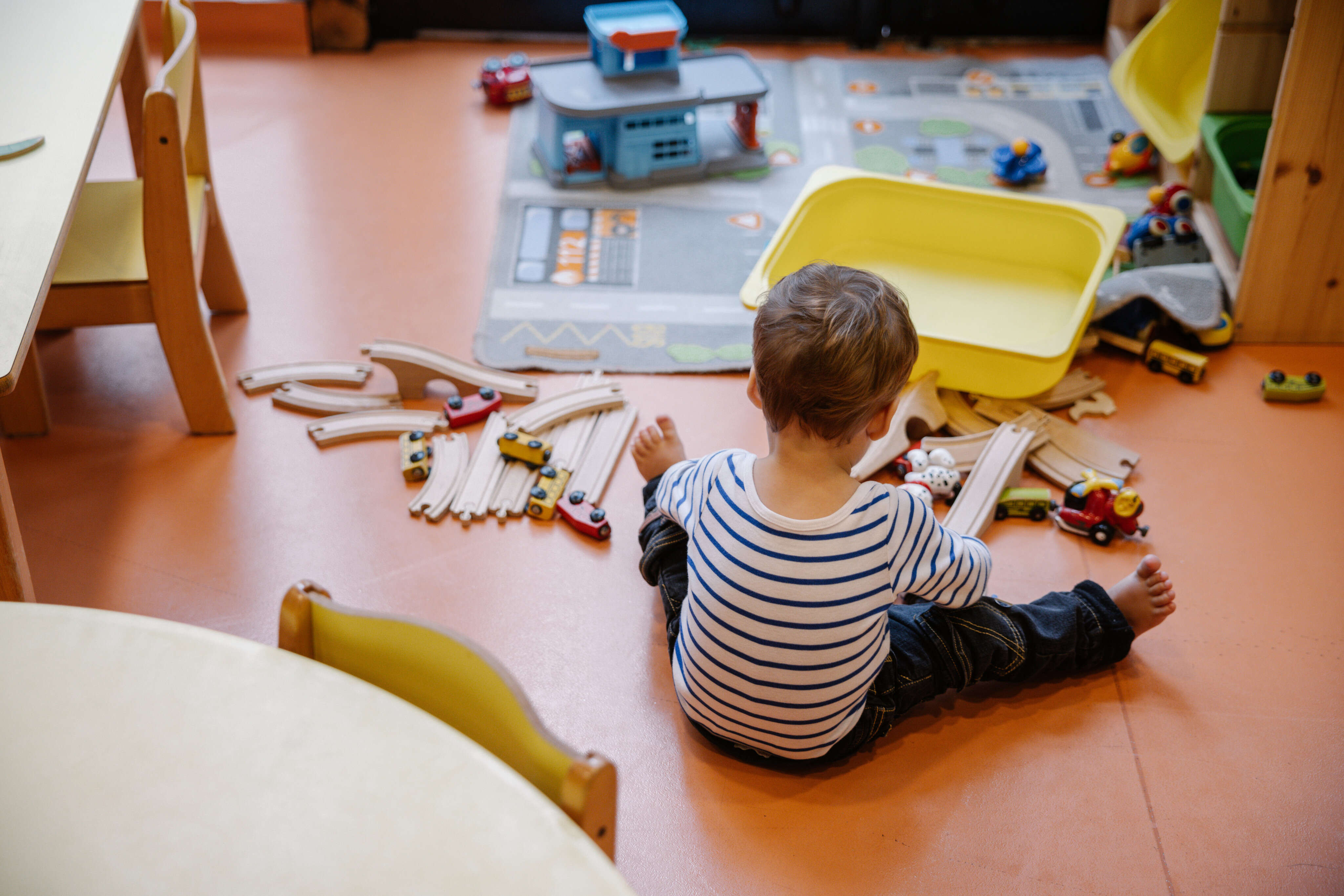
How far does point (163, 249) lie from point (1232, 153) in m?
2.14

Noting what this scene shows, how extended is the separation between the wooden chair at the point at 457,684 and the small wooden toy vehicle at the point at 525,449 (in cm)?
96

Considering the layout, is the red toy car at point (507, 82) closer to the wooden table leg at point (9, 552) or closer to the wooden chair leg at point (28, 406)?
the wooden chair leg at point (28, 406)

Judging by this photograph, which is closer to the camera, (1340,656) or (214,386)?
(1340,656)

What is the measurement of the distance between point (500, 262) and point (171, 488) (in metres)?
0.88

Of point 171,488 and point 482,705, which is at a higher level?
point 482,705

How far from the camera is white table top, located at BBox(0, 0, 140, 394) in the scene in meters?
1.23

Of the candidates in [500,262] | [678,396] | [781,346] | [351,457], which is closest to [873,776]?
[781,346]

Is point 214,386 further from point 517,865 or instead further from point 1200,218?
point 1200,218

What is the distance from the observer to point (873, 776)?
138 centimetres

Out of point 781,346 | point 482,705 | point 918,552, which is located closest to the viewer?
point 482,705

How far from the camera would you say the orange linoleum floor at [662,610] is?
4.28 feet

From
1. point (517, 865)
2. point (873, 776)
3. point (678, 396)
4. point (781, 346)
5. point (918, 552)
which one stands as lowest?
point (873, 776)

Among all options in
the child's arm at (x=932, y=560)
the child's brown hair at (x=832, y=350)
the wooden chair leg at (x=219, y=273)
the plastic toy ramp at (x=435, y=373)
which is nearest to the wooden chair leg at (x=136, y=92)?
the wooden chair leg at (x=219, y=273)

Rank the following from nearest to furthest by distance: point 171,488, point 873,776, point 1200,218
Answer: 1. point 873,776
2. point 171,488
3. point 1200,218
